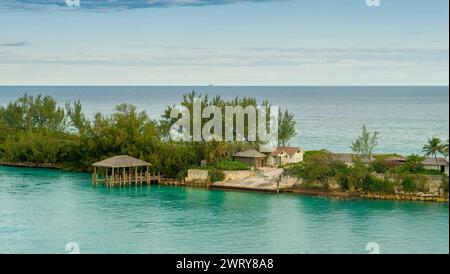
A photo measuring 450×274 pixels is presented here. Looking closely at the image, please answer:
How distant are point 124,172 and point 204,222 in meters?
10.5

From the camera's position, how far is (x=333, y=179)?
1245 inches

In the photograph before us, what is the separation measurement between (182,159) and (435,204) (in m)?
13.4

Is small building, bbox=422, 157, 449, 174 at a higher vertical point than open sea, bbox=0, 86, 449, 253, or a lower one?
higher

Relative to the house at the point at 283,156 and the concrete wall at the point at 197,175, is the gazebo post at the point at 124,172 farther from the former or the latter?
the house at the point at 283,156

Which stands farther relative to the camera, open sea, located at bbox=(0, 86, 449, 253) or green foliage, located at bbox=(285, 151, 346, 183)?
green foliage, located at bbox=(285, 151, 346, 183)

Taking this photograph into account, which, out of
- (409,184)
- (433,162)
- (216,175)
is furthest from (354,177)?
(216,175)

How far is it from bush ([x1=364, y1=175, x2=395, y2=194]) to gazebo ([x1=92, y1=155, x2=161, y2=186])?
1109 cm

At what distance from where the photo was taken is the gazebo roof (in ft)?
115

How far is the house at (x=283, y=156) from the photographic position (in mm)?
39594

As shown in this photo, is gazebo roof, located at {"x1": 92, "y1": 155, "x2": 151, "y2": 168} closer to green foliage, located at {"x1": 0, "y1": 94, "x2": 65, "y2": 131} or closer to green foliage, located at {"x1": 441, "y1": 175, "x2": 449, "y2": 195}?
green foliage, located at {"x1": 0, "y1": 94, "x2": 65, "y2": 131}

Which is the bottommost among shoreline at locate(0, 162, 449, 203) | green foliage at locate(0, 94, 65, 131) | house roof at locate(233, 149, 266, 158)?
shoreline at locate(0, 162, 449, 203)

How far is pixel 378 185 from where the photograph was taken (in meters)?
30.8

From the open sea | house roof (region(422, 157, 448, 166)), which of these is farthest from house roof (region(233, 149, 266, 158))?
house roof (region(422, 157, 448, 166))

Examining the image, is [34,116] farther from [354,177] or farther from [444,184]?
[444,184]
